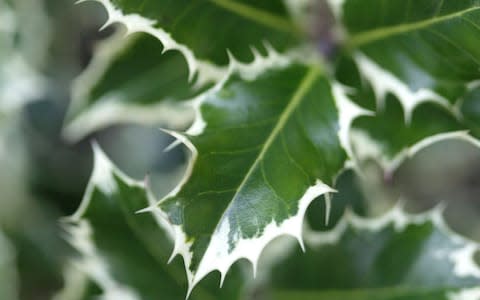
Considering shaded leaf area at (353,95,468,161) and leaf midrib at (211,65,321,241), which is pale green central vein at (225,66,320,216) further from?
shaded leaf area at (353,95,468,161)

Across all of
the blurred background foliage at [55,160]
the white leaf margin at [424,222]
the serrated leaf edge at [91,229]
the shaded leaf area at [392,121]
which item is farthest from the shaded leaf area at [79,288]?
the shaded leaf area at [392,121]

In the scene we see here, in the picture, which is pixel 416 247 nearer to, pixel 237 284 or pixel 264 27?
pixel 237 284

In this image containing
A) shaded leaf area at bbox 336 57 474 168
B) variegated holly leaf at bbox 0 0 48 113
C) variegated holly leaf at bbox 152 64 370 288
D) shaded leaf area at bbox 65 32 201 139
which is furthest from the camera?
variegated holly leaf at bbox 0 0 48 113

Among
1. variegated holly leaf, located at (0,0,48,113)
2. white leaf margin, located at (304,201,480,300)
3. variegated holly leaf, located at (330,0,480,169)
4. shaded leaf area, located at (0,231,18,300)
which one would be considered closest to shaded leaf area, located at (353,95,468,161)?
variegated holly leaf, located at (330,0,480,169)

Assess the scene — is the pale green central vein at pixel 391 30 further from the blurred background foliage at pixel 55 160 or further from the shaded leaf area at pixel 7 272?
the shaded leaf area at pixel 7 272

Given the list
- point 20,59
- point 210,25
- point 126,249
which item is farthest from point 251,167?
point 20,59

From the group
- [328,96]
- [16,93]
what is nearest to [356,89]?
[328,96]
